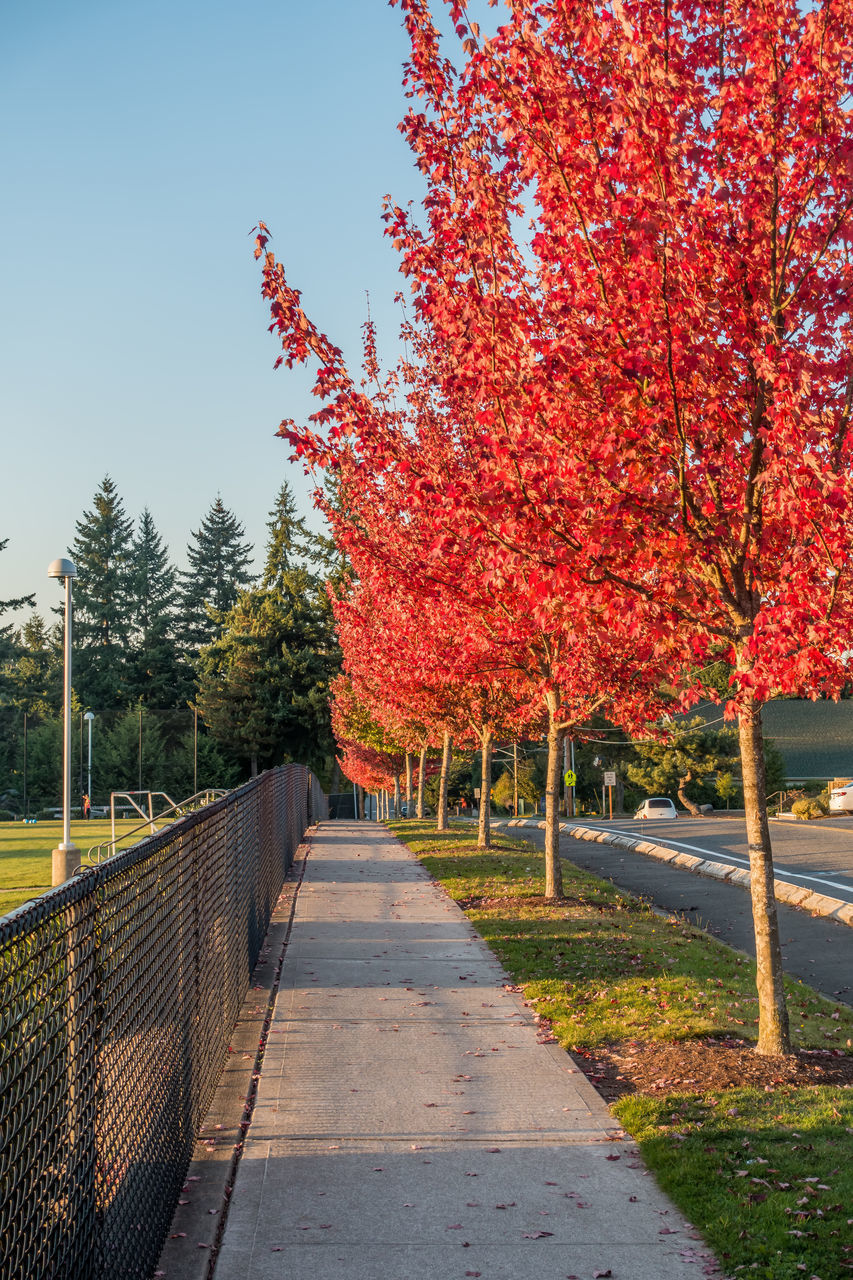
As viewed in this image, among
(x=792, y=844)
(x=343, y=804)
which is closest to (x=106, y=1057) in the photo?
(x=792, y=844)

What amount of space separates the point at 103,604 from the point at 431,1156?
8403cm

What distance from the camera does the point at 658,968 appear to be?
973 cm

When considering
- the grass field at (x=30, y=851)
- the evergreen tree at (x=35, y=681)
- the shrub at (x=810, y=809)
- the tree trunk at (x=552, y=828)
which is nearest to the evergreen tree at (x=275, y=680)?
the evergreen tree at (x=35, y=681)

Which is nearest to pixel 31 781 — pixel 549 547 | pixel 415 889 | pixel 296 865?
pixel 296 865

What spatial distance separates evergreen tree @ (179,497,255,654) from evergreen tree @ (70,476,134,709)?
503cm

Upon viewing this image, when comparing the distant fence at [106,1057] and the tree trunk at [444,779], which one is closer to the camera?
the distant fence at [106,1057]

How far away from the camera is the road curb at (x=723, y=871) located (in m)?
14.7

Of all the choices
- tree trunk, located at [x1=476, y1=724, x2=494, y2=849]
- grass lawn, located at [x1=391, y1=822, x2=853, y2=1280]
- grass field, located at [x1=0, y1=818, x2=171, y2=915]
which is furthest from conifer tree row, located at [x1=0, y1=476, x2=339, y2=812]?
grass lawn, located at [x1=391, y1=822, x2=853, y2=1280]

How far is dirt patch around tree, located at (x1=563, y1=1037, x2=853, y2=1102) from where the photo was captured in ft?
20.5

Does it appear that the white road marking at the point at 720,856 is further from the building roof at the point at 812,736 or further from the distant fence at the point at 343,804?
the distant fence at the point at 343,804

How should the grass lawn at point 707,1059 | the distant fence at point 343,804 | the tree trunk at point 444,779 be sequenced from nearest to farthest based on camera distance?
the grass lawn at point 707,1059, the tree trunk at point 444,779, the distant fence at point 343,804

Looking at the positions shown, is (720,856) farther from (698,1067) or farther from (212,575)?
(212,575)

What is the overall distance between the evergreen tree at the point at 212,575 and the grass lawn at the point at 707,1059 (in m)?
78.3

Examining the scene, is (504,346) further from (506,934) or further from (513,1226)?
(506,934)
